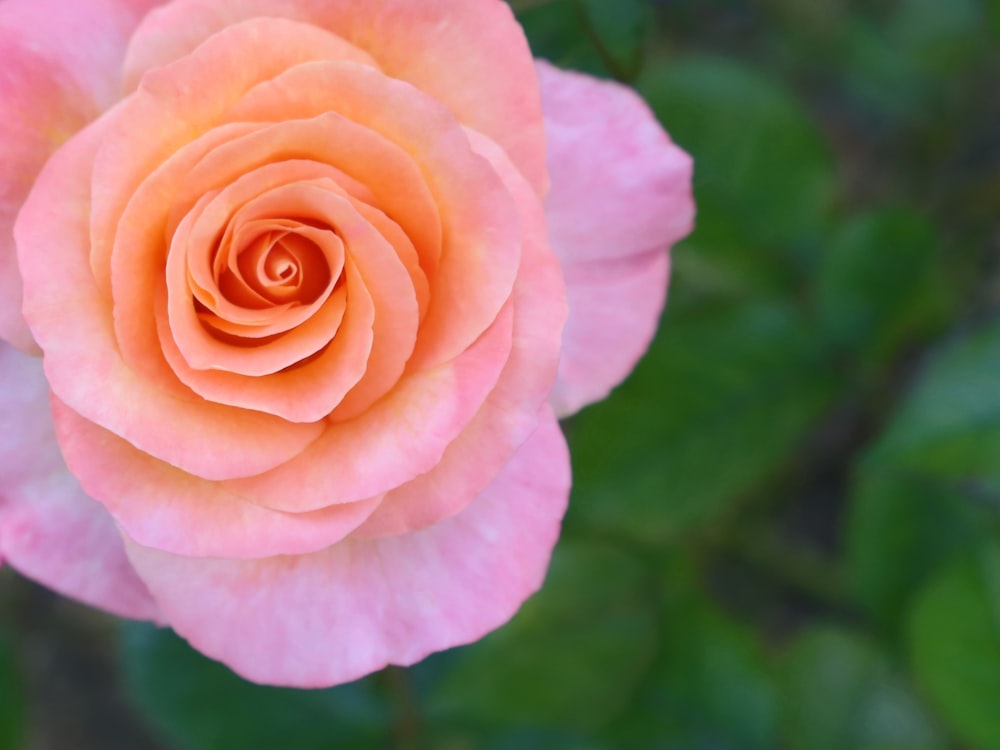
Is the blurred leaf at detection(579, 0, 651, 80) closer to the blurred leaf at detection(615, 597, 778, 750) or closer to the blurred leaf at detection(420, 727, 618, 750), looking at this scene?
the blurred leaf at detection(420, 727, 618, 750)

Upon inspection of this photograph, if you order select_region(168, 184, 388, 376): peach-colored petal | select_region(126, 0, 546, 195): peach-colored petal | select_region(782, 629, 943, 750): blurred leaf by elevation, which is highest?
select_region(126, 0, 546, 195): peach-colored petal

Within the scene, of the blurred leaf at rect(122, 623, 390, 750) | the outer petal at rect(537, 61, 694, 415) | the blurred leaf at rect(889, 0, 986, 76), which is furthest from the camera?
the blurred leaf at rect(889, 0, 986, 76)

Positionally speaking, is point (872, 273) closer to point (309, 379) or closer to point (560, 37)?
point (560, 37)

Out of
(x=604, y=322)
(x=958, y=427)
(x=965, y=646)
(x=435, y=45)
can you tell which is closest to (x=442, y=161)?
(x=435, y=45)

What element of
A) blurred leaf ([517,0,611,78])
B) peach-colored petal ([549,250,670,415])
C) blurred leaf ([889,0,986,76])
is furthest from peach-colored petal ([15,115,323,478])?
blurred leaf ([889,0,986,76])

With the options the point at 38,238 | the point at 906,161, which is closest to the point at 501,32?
the point at 38,238

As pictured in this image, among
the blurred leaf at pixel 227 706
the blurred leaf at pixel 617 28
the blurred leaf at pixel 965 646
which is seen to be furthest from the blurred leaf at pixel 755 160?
the blurred leaf at pixel 227 706

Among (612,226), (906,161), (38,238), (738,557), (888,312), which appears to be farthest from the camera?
(906,161)

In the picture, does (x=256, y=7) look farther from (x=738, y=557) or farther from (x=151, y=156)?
(x=738, y=557)
